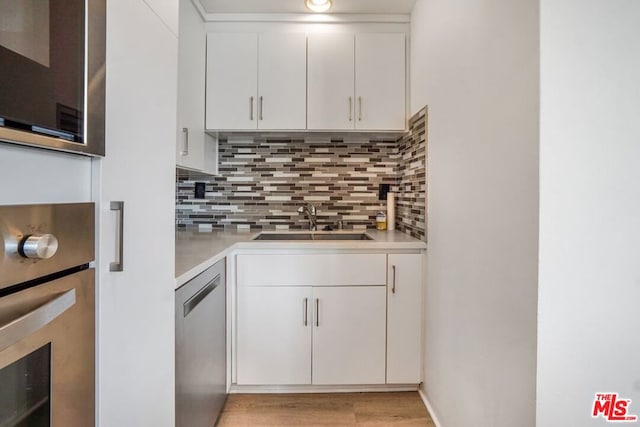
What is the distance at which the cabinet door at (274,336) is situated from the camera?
1.95 m

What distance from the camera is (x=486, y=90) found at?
46.4 inches

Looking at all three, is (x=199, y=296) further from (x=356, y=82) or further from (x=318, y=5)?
(x=318, y=5)

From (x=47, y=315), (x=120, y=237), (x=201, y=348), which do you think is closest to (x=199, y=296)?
(x=201, y=348)

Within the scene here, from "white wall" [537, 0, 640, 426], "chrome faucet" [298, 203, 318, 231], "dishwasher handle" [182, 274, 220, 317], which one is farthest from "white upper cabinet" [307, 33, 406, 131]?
"white wall" [537, 0, 640, 426]

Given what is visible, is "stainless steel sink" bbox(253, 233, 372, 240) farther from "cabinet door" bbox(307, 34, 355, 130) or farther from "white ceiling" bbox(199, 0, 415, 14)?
"white ceiling" bbox(199, 0, 415, 14)

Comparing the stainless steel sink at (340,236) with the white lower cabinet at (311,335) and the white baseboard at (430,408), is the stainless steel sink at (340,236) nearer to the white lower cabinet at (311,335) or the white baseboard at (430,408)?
the white lower cabinet at (311,335)

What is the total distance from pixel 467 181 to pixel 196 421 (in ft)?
4.67

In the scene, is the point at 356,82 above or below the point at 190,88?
above

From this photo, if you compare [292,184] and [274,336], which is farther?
[292,184]

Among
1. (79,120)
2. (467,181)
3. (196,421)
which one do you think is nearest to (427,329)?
(467,181)

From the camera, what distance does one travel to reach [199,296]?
1409 millimetres

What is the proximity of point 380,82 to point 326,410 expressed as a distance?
78.3 inches

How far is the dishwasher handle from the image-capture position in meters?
1.26

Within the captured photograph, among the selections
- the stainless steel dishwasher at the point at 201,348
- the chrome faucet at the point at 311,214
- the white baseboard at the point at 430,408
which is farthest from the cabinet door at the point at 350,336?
the chrome faucet at the point at 311,214
